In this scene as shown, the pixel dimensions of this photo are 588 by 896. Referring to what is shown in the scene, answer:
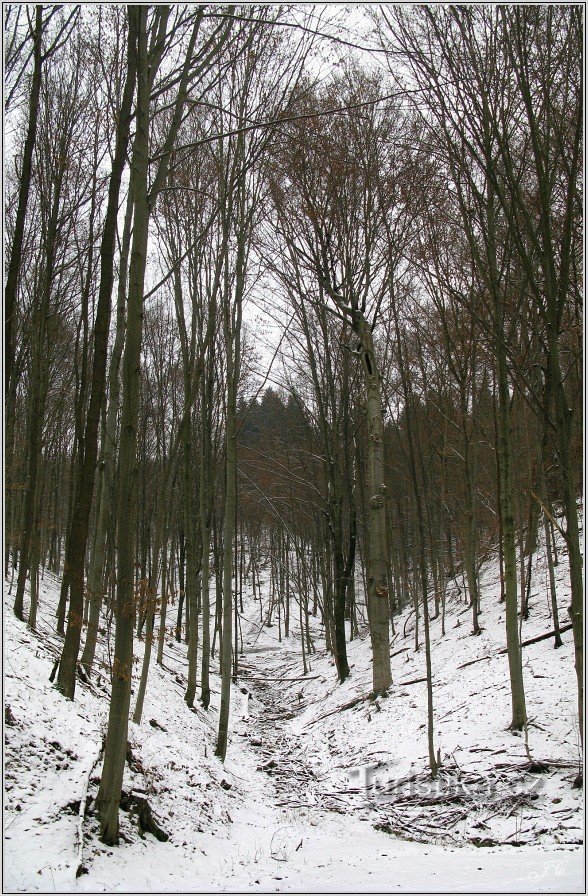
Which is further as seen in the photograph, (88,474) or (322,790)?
(322,790)

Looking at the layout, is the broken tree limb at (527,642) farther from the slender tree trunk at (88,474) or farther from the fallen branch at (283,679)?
the fallen branch at (283,679)

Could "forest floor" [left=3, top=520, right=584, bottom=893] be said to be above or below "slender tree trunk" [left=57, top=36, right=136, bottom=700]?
below

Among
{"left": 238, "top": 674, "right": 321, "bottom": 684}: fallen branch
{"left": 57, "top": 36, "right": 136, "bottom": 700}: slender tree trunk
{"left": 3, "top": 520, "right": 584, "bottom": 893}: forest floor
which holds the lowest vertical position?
{"left": 238, "top": 674, "right": 321, "bottom": 684}: fallen branch

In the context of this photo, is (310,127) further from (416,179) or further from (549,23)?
(549,23)

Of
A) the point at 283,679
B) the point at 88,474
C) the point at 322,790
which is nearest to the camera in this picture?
the point at 88,474

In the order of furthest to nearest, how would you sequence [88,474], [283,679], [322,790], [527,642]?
[283,679] < [527,642] < [322,790] < [88,474]

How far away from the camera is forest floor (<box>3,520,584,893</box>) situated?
3.81m

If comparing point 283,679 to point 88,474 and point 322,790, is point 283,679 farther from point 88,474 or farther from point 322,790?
point 88,474

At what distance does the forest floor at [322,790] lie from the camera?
150 inches

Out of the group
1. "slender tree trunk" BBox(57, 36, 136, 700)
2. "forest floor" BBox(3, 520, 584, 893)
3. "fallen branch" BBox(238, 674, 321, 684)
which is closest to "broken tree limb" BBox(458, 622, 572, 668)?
"forest floor" BBox(3, 520, 584, 893)

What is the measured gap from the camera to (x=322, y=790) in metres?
6.55

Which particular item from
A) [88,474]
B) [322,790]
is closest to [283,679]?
[322,790]

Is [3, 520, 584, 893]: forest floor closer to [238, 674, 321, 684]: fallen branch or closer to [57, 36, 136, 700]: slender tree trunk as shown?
[57, 36, 136, 700]: slender tree trunk

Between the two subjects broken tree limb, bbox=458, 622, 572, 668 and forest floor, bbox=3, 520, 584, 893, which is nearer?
forest floor, bbox=3, 520, 584, 893
